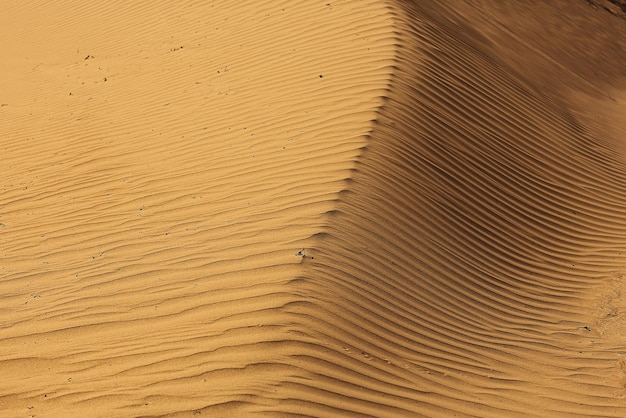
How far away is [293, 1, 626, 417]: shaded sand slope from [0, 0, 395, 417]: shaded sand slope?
28 centimetres

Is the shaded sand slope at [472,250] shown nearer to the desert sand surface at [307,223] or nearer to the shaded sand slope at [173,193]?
the desert sand surface at [307,223]

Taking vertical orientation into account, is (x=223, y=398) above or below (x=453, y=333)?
below

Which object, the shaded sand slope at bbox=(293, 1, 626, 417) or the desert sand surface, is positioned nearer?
the desert sand surface

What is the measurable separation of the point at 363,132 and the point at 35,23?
24.9ft

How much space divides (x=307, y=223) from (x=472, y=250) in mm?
1497

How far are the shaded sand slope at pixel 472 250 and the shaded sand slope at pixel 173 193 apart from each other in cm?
28

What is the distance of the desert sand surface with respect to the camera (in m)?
4.13

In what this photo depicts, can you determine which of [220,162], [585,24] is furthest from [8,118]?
[585,24]

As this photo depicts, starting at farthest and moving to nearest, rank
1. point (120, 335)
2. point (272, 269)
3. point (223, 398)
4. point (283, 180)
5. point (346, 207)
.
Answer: point (283, 180), point (346, 207), point (272, 269), point (120, 335), point (223, 398)

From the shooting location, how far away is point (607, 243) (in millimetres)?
6734

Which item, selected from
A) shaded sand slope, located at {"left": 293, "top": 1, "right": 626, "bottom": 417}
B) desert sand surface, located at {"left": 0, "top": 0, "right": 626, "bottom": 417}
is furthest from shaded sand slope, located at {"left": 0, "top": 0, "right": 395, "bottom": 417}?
shaded sand slope, located at {"left": 293, "top": 1, "right": 626, "bottom": 417}

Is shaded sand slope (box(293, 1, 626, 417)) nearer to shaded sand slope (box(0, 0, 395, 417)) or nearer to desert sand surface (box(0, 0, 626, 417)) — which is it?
desert sand surface (box(0, 0, 626, 417))

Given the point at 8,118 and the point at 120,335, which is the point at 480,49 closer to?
the point at 8,118

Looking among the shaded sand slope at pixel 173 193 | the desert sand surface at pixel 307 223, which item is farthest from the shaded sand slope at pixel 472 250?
the shaded sand slope at pixel 173 193
